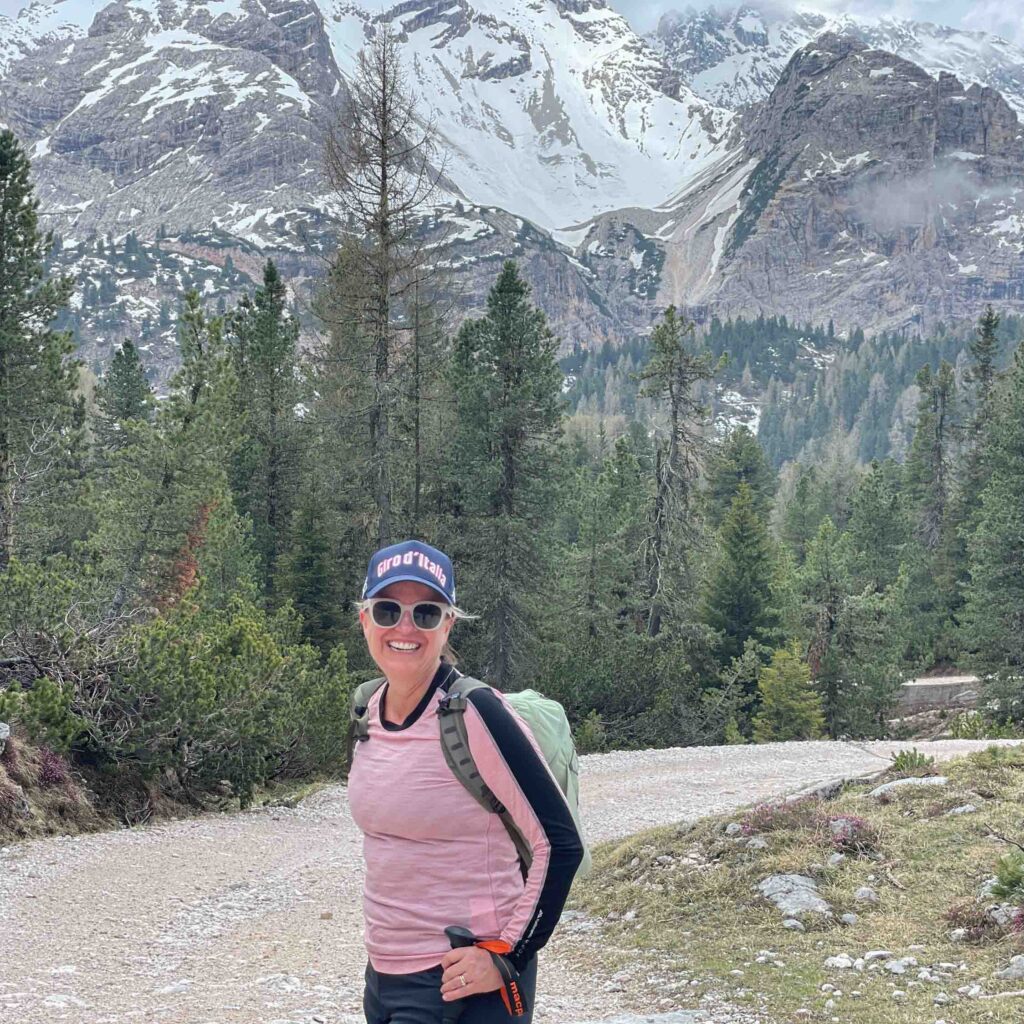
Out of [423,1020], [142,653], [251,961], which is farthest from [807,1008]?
[142,653]

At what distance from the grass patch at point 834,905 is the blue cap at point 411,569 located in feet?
11.9

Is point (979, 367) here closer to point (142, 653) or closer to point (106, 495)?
point (106, 495)

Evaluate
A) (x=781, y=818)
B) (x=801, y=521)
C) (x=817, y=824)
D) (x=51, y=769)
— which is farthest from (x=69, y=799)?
(x=801, y=521)

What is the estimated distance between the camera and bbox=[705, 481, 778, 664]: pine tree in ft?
95.3

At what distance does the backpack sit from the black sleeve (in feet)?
0.24

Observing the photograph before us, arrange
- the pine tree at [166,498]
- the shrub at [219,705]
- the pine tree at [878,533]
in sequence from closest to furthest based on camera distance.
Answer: the shrub at [219,705]
the pine tree at [166,498]
the pine tree at [878,533]

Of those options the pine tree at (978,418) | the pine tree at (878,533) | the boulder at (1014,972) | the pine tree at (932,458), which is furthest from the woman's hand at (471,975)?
the pine tree at (932,458)

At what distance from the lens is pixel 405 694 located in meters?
3.08

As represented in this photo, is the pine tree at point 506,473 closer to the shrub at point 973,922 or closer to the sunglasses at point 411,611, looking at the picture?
the shrub at point 973,922

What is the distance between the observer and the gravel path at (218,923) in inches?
254

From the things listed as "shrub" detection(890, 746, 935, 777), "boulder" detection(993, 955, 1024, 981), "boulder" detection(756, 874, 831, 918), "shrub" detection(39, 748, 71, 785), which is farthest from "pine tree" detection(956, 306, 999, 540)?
"boulder" detection(993, 955, 1024, 981)

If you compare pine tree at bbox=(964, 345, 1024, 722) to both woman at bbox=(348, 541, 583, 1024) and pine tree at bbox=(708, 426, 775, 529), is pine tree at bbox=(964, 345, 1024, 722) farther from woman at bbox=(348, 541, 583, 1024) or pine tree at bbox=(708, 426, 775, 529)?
woman at bbox=(348, 541, 583, 1024)

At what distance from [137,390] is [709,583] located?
21743 millimetres

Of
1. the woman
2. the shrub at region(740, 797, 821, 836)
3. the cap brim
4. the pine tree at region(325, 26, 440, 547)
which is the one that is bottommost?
the shrub at region(740, 797, 821, 836)
